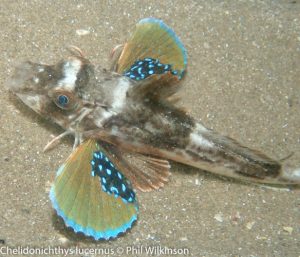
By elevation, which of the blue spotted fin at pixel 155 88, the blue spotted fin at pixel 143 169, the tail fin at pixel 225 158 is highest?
the blue spotted fin at pixel 155 88

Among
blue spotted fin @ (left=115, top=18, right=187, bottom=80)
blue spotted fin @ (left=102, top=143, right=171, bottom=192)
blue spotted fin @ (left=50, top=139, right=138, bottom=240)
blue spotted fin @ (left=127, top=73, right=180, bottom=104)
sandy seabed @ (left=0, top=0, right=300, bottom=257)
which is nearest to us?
blue spotted fin @ (left=50, top=139, right=138, bottom=240)

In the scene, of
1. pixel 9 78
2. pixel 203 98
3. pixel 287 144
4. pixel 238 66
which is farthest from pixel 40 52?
pixel 287 144

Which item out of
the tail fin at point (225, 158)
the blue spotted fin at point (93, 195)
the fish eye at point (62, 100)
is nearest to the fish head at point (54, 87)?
the fish eye at point (62, 100)

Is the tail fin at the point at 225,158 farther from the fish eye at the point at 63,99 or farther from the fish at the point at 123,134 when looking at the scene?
the fish eye at the point at 63,99

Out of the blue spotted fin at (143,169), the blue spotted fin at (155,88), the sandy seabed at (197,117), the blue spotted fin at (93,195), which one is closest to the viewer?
the blue spotted fin at (93,195)

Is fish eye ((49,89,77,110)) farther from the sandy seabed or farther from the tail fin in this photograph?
the tail fin

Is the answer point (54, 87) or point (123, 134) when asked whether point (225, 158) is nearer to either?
point (123, 134)

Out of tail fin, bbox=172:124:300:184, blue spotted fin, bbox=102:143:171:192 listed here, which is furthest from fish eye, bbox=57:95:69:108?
tail fin, bbox=172:124:300:184
